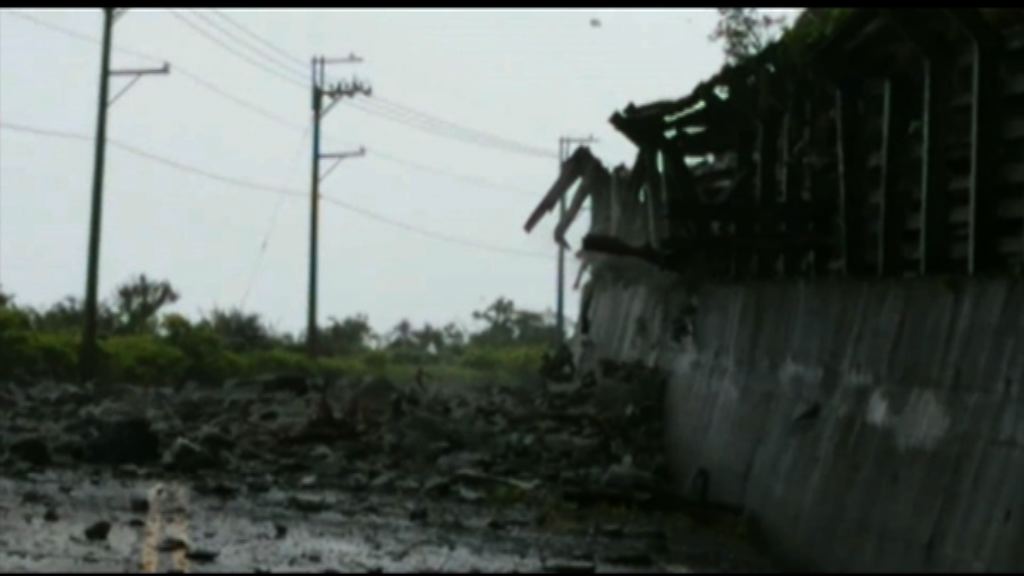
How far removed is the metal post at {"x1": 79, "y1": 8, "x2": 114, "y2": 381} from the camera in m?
57.1

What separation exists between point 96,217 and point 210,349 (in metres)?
12.4

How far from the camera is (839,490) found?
52.1 feet

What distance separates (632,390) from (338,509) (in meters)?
8.03

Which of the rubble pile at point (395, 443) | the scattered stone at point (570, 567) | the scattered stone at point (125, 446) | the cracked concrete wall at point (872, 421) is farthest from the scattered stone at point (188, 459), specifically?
the scattered stone at point (570, 567)

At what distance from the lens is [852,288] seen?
17.8 m

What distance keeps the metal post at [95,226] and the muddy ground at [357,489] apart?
55.3ft

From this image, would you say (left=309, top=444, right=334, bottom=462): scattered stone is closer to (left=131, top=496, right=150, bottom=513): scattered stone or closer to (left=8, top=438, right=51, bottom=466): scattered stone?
(left=8, top=438, right=51, bottom=466): scattered stone

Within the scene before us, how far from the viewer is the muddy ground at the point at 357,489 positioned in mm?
16109

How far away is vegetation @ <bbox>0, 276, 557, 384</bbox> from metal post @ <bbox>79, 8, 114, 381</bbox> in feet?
2.15

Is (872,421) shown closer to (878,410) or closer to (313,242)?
(878,410)

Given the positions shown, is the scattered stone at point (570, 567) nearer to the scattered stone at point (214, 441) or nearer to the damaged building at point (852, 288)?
the damaged building at point (852, 288)

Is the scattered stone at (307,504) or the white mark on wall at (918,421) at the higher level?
the white mark on wall at (918,421)
